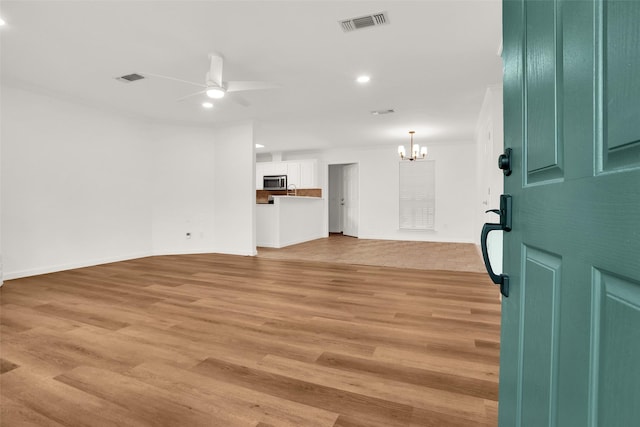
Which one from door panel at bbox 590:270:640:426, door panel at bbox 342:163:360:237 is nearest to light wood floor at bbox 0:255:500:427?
door panel at bbox 590:270:640:426

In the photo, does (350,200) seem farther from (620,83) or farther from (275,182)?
(620,83)

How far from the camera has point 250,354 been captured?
2.03 meters

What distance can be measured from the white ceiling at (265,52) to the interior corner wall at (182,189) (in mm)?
835

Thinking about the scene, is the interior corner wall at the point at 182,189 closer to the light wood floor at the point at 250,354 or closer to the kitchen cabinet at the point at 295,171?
the light wood floor at the point at 250,354

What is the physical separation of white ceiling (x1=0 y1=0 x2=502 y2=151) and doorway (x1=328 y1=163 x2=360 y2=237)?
427 cm

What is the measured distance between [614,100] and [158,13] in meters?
3.15

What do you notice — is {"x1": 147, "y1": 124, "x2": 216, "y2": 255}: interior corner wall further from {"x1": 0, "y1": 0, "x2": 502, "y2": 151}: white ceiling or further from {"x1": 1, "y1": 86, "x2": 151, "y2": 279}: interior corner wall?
{"x1": 0, "y1": 0, "x2": 502, "y2": 151}: white ceiling

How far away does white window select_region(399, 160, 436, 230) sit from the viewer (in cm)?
821

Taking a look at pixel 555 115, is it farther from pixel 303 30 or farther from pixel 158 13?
pixel 158 13

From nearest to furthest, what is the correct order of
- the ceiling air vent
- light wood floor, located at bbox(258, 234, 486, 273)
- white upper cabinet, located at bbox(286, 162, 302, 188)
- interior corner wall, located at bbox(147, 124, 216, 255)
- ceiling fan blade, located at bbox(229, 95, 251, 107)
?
ceiling fan blade, located at bbox(229, 95, 251, 107) < light wood floor, located at bbox(258, 234, 486, 273) < the ceiling air vent < interior corner wall, located at bbox(147, 124, 216, 255) < white upper cabinet, located at bbox(286, 162, 302, 188)

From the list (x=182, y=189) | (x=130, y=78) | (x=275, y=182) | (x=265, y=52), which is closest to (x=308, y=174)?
(x=275, y=182)

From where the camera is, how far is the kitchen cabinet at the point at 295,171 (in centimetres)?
896

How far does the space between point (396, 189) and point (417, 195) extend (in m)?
0.55

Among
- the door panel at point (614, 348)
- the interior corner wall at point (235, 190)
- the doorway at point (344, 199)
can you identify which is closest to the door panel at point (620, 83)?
the door panel at point (614, 348)
